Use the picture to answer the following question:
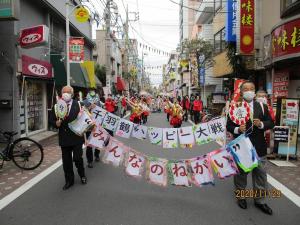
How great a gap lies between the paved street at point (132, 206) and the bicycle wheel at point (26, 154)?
1.42 meters

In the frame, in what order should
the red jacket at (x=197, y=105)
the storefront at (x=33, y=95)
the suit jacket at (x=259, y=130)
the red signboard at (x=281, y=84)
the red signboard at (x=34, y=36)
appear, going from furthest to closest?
the red jacket at (x=197, y=105) < the red signboard at (x=281, y=84) < the storefront at (x=33, y=95) < the red signboard at (x=34, y=36) < the suit jacket at (x=259, y=130)

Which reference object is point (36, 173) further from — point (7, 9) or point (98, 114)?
point (7, 9)

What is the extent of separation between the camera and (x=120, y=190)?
6316 mm

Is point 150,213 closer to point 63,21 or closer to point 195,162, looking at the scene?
point 195,162

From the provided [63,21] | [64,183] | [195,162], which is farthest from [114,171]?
[63,21]

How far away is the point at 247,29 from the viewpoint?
1648cm

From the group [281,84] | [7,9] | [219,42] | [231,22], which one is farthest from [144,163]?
[219,42]

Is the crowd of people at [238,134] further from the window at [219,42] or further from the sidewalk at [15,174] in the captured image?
the window at [219,42]

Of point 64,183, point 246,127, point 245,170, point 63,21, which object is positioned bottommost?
point 64,183

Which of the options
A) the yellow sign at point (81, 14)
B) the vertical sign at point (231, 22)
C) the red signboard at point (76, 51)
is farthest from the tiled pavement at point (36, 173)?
the vertical sign at point (231, 22)

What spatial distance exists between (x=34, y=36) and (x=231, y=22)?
1081cm

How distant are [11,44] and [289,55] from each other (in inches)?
363

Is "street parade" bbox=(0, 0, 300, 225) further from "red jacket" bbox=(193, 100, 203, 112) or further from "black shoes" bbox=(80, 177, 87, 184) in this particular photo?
"red jacket" bbox=(193, 100, 203, 112)

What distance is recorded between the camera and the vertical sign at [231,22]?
18.2 m
